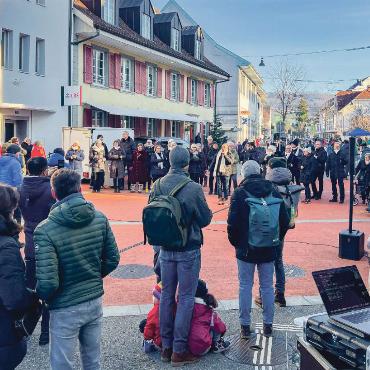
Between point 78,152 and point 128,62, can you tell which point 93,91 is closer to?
point 128,62

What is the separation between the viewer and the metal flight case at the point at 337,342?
3.07 m

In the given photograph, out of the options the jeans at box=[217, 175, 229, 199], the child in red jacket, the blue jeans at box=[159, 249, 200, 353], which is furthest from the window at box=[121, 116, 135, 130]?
the blue jeans at box=[159, 249, 200, 353]

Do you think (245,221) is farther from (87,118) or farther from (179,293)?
(87,118)

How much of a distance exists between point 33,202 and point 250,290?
236 centimetres

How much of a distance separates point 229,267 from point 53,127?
1496 cm

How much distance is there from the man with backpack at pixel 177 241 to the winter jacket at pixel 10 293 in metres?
1.51

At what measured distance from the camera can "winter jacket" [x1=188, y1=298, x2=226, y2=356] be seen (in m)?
4.95

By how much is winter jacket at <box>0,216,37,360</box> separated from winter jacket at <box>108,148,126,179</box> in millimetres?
14643

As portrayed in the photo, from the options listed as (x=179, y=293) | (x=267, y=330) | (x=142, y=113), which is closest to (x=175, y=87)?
(x=142, y=113)

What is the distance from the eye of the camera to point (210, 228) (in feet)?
38.6

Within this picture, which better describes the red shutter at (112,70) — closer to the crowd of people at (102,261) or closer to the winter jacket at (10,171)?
the winter jacket at (10,171)

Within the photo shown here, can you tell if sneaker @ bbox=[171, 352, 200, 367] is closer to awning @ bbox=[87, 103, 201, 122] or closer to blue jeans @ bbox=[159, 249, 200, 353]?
blue jeans @ bbox=[159, 249, 200, 353]

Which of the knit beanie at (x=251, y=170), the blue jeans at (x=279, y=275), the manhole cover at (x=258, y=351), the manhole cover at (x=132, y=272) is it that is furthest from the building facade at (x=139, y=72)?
the manhole cover at (x=258, y=351)

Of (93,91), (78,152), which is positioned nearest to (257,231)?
(78,152)
